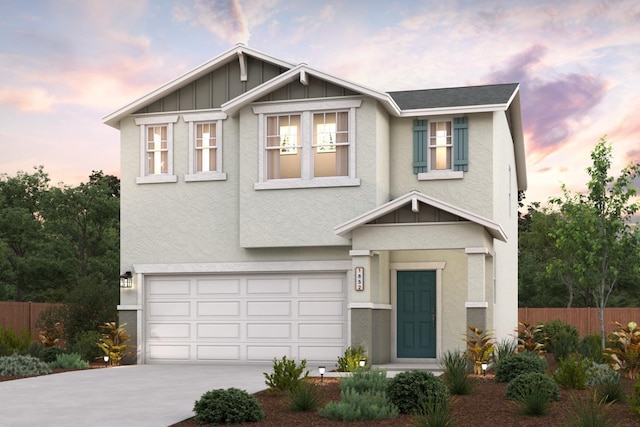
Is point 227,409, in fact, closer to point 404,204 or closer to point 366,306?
point 366,306

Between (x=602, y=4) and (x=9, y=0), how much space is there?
1738cm

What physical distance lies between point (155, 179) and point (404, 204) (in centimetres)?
723

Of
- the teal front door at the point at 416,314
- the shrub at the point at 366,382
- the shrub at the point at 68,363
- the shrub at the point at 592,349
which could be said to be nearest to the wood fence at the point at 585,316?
the shrub at the point at 592,349

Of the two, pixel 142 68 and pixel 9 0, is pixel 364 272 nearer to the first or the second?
pixel 142 68

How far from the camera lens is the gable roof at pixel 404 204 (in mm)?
19625

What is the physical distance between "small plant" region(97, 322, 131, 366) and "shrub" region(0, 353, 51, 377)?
9.69 ft

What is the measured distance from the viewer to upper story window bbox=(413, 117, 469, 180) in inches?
882

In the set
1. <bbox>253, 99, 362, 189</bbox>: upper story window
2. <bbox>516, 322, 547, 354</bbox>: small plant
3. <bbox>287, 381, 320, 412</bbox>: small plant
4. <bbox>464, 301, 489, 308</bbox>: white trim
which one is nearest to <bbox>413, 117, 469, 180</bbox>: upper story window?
<bbox>253, 99, 362, 189</bbox>: upper story window

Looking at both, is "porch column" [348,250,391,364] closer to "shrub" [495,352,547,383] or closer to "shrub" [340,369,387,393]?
"shrub" [495,352,547,383]

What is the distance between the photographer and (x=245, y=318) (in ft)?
75.1

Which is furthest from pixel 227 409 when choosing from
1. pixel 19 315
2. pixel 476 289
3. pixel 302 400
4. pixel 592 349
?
pixel 19 315

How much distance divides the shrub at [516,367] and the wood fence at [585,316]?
58.3ft

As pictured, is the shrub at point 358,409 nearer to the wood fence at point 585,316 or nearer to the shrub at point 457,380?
the shrub at point 457,380

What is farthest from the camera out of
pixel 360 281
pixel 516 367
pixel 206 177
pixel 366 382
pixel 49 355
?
pixel 206 177
